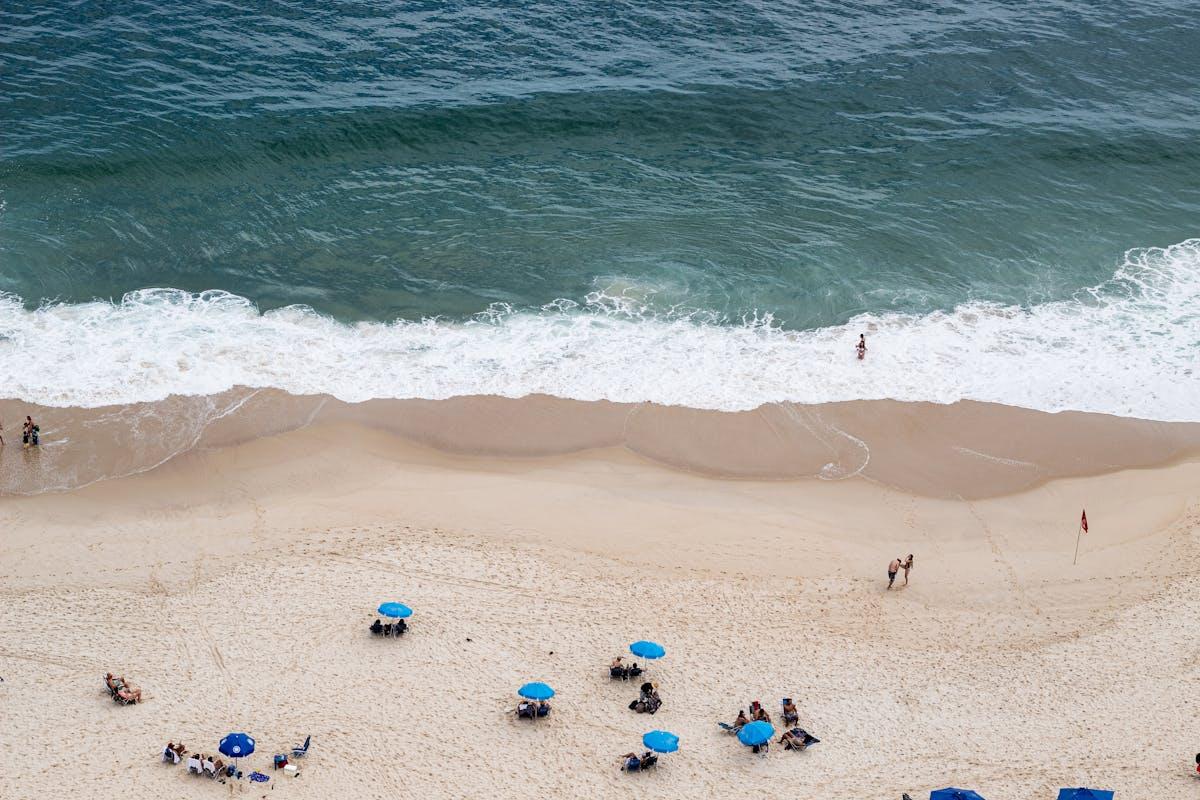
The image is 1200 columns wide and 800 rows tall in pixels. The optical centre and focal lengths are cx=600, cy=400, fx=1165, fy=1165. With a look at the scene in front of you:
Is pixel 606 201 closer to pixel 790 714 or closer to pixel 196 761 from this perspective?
pixel 790 714

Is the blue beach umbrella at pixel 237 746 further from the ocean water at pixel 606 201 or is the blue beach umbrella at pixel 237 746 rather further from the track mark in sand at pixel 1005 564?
the track mark in sand at pixel 1005 564

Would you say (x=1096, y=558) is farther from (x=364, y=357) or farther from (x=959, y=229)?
(x=364, y=357)

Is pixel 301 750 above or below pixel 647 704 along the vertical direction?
below

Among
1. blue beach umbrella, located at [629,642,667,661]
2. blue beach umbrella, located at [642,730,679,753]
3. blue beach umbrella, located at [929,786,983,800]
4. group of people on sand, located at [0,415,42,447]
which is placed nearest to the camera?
blue beach umbrella, located at [929,786,983,800]

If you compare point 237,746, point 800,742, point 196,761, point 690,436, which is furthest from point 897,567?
point 196,761

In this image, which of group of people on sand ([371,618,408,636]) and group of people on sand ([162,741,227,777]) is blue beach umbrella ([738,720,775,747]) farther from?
group of people on sand ([162,741,227,777])

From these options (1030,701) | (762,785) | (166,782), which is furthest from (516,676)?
(1030,701)

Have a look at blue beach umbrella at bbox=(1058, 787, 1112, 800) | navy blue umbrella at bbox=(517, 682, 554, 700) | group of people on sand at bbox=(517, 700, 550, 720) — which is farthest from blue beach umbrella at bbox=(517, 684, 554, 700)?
blue beach umbrella at bbox=(1058, 787, 1112, 800)
